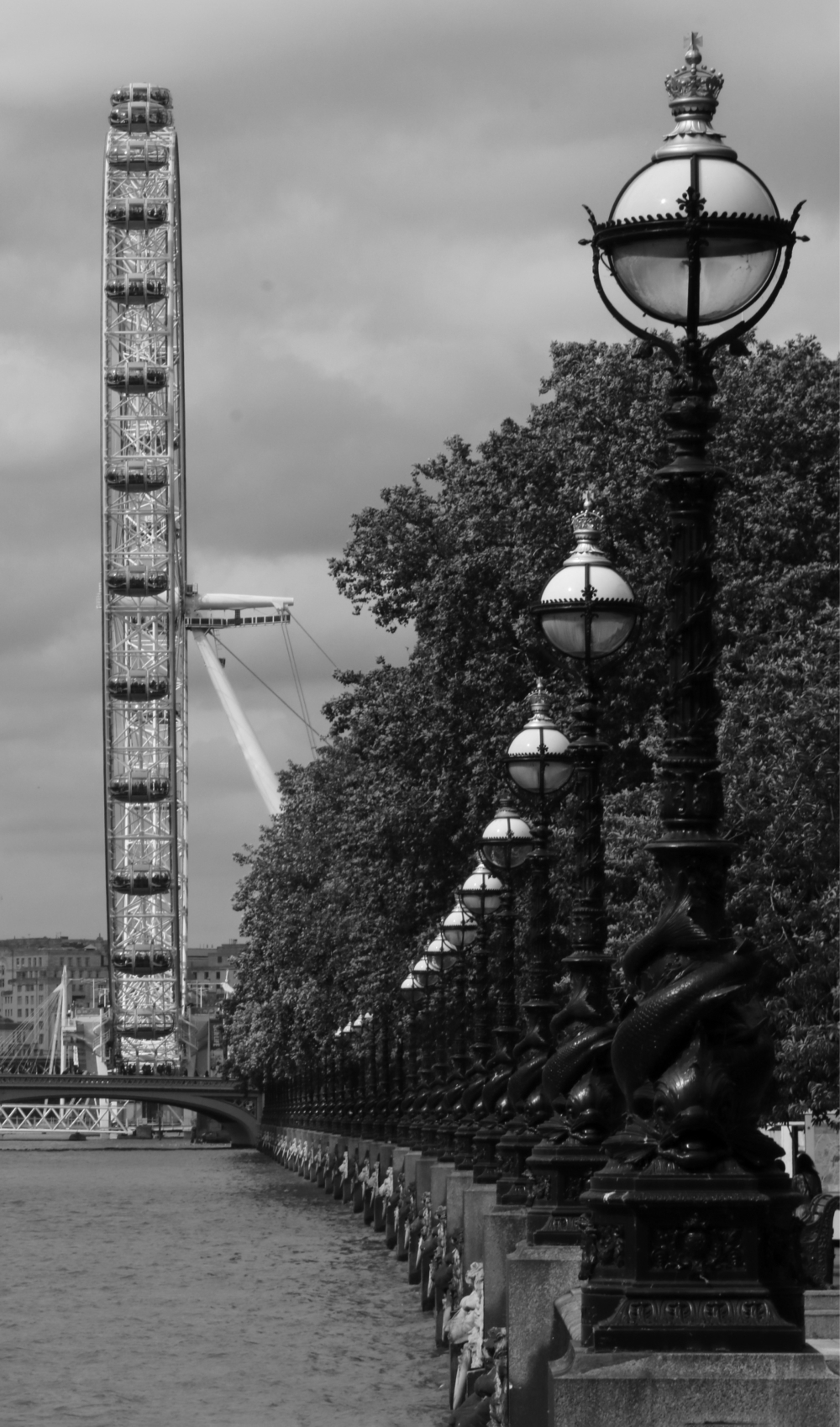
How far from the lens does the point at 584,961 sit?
1556 centimetres

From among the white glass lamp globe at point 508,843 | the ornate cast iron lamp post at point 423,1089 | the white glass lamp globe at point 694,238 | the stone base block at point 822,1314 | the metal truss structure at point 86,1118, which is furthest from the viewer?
the metal truss structure at point 86,1118

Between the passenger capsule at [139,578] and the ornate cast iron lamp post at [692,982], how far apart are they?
125 m

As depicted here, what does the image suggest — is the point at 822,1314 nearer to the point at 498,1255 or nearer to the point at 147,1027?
the point at 498,1255

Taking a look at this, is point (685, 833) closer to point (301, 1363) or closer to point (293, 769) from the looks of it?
point (301, 1363)

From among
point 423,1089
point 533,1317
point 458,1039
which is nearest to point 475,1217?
point 533,1317

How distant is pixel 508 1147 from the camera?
749 inches

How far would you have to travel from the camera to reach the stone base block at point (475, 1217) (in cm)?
2078

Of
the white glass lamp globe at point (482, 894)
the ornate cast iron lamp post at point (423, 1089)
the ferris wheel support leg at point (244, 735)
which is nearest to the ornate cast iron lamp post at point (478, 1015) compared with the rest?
the white glass lamp globe at point (482, 894)

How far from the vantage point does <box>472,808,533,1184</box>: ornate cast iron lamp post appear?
22.9 m

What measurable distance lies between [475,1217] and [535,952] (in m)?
2.27

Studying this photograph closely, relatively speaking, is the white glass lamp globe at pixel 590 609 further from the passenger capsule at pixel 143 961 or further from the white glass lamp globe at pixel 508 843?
the passenger capsule at pixel 143 961

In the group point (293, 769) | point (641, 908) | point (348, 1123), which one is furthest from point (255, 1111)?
point (641, 908)

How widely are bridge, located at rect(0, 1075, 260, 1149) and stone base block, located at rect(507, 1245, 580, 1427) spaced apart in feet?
367

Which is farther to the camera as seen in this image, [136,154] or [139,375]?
[136,154]
